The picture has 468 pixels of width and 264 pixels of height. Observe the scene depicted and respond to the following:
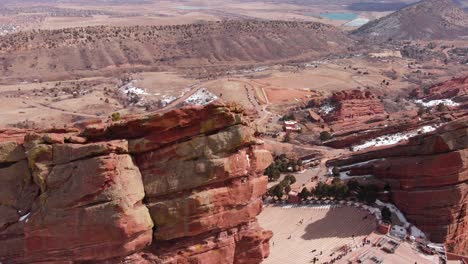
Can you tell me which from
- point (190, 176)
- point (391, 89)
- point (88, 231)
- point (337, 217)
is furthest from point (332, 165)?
point (391, 89)

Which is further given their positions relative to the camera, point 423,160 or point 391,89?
point 391,89

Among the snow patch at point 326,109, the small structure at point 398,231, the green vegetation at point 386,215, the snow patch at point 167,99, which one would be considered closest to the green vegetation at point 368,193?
the green vegetation at point 386,215

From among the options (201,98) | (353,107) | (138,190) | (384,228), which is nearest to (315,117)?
(353,107)

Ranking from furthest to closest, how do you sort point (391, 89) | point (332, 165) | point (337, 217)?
point (391, 89) → point (332, 165) → point (337, 217)

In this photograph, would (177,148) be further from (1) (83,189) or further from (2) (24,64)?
(2) (24,64)

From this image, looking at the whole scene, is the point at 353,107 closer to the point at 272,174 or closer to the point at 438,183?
the point at 272,174

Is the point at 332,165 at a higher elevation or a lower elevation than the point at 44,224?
lower

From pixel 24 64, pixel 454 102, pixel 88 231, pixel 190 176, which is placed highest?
pixel 190 176
